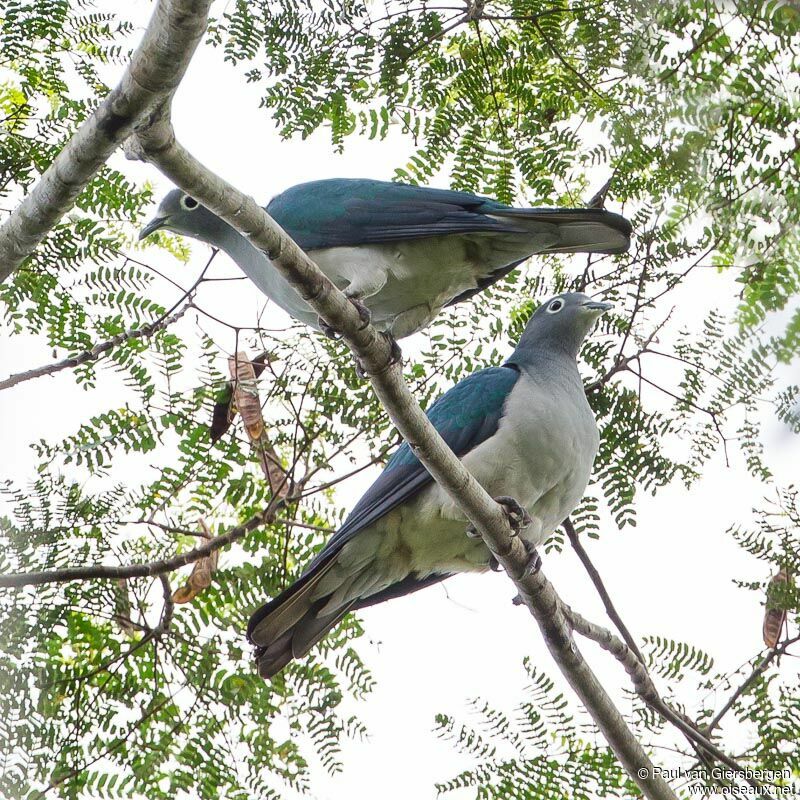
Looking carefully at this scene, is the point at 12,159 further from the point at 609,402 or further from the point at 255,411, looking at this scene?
the point at 609,402

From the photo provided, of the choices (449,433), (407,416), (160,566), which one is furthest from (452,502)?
(160,566)

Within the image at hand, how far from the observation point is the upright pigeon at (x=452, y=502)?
404cm

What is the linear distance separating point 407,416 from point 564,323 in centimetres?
155

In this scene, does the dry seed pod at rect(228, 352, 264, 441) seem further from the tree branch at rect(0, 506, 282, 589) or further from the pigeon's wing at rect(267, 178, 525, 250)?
the pigeon's wing at rect(267, 178, 525, 250)

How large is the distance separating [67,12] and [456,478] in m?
2.90

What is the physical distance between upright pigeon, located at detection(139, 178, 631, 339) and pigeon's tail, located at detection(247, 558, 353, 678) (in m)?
1.08

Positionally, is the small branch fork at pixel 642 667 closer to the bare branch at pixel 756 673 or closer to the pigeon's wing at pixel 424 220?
the bare branch at pixel 756 673

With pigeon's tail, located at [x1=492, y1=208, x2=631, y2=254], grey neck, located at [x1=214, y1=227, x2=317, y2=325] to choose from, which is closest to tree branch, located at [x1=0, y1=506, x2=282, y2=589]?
grey neck, located at [x1=214, y1=227, x2=317, y2=325]

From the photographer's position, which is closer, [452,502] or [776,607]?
[452,502]

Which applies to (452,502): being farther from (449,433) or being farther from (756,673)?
(756,673)

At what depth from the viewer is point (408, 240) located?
13.6ft

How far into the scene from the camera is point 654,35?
12.1 ft

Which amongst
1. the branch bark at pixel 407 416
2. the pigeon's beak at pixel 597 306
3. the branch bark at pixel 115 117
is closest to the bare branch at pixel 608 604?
the branch bark at pixel 407 416

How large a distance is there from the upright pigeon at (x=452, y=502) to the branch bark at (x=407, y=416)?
228mm
